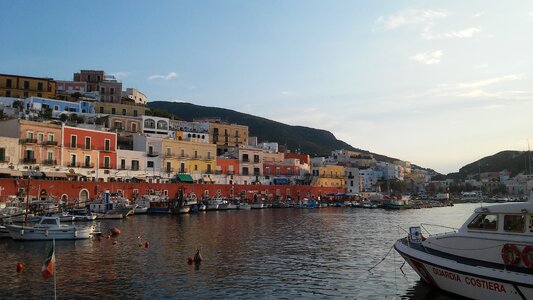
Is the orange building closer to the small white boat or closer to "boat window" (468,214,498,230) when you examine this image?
the small white boat

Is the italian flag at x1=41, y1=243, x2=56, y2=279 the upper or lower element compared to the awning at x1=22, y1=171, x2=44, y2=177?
lower

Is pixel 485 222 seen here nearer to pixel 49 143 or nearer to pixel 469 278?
pixel 469 278

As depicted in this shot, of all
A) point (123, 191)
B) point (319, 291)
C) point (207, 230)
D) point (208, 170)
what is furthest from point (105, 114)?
point (319, 291)

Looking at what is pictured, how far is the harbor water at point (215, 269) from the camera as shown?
20297 mm

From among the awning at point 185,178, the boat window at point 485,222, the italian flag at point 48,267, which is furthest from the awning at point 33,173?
the boat window at point 485,222

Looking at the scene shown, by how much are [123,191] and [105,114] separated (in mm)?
35010

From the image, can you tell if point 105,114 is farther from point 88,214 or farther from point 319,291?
point 319,291

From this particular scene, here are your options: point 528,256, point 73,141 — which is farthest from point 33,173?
point 528,256

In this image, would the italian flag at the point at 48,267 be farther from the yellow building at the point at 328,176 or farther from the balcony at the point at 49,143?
the yellow building at the point at 328,176

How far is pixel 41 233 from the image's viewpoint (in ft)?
115

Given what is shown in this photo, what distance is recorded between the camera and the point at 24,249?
31156 mm

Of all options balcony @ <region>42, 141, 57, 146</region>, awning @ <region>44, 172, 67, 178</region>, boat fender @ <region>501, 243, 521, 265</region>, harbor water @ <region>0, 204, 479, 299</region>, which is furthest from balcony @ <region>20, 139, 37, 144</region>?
boat fender @ <region>501, 243, 521, 265</region>

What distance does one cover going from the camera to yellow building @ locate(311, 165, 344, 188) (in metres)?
111

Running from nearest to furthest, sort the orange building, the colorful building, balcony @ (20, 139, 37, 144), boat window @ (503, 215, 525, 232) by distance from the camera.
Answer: boat window @ (503, 215, 525, 232) < balcony @ (20, 139, 37, 144) < the colorful building < the orange building
